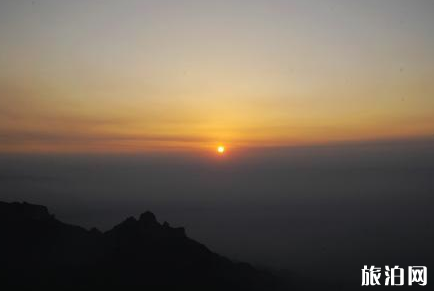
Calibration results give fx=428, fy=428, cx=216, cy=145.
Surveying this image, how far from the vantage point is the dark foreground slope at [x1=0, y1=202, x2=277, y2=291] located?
75312 mm

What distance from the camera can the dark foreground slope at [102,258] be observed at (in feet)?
247

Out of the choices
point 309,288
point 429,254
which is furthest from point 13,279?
point 429,254

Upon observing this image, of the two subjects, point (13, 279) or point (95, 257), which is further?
point (95, 257)

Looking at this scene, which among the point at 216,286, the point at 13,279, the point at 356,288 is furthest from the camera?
the point at 356,288

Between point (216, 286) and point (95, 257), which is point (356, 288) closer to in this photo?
point (216, 286)

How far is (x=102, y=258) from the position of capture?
83562 mm

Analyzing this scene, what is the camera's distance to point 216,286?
281 feet

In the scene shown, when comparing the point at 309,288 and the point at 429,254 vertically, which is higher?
the point at 429,254

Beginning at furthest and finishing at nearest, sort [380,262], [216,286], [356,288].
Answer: [380,262]
[356,288]
[216,286]

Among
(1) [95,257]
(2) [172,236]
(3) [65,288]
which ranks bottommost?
(3) [65,288]

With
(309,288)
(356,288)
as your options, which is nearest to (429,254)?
(356,288)

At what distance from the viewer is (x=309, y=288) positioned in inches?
4476

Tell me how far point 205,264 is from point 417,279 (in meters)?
48.2

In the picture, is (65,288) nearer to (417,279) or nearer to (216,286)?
(216,286)
